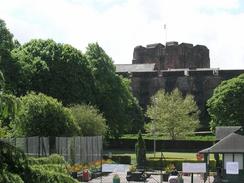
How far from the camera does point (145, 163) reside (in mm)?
46719

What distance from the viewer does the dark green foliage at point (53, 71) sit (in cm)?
5503

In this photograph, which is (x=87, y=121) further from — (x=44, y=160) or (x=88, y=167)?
(x=44, y=160)

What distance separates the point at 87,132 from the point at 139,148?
16.4 ft

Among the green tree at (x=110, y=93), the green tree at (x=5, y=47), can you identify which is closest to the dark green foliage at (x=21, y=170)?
the green tree at (x=5, y=47)

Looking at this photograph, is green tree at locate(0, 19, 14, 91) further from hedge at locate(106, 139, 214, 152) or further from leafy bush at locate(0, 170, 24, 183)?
leafy bush at locate(0, 170, 24, 183)

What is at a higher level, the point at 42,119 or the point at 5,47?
the point at 5,47

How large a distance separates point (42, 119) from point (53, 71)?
762 inches

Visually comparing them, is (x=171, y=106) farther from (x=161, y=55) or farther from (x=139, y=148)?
(x=161, y=55)

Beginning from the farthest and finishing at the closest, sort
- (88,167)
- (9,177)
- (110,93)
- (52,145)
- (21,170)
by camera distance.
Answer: (110,93)
(88,167)
(52,145)
(21,170)
(9,177)

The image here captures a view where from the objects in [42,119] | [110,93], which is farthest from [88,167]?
[110,93]

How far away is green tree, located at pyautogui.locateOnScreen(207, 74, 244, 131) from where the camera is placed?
6619 cm

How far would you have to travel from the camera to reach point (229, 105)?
67.4m

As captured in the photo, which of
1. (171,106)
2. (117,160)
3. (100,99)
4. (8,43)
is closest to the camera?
(117,160)

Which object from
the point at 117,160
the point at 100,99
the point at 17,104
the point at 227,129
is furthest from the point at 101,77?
the point at 17,104
